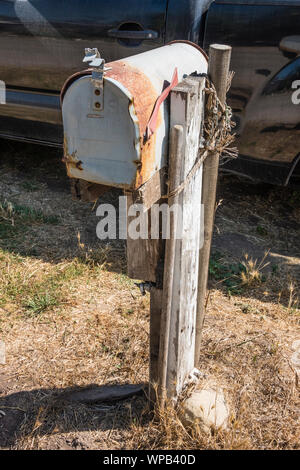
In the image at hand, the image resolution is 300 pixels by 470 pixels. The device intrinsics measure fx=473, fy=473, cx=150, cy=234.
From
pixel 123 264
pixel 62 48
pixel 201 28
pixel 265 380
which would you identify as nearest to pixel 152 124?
pixel 265 380

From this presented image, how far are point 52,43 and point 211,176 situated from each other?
8.35 ft

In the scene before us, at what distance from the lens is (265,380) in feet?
8.46

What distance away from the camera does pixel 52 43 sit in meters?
3.98

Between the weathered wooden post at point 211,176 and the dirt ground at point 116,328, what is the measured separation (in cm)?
42

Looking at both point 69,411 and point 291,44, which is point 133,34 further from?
point 69,411

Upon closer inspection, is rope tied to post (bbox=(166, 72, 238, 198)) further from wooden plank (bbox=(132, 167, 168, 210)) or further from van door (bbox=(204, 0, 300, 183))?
Result: van door (bbox=(204, 0, 300, 183))

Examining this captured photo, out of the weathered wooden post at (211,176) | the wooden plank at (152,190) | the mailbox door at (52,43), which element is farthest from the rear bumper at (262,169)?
the wooden plank at (152,190)

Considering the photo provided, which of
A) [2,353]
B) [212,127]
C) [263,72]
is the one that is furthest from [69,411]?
[263,72]

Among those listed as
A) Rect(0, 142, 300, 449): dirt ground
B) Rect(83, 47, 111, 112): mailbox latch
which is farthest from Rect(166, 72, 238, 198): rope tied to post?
Rect(0, 142, 300, 449): dirt ground

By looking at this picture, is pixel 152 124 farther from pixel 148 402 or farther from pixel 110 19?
pixel 110 19

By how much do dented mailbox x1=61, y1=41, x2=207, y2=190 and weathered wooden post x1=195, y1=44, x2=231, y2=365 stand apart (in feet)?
1.11

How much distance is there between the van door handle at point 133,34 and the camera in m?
3.61

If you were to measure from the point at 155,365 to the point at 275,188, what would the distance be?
9.81 ft

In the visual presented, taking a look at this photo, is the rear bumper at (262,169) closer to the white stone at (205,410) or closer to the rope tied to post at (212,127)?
the rope tied to post at (212,127)
